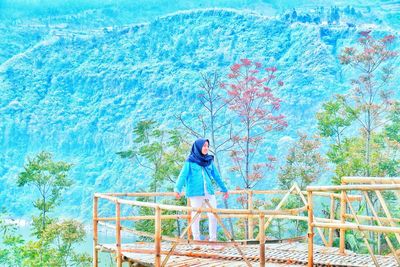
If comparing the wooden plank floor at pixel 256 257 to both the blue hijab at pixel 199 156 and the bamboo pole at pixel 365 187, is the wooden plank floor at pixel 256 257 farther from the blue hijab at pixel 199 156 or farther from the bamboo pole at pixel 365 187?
the bamboo pole at pixel 365 187

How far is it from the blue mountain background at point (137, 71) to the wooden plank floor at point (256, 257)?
19.7 m

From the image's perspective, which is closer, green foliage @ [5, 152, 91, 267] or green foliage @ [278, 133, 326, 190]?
green foliage @ [5, 152, 91, 267]

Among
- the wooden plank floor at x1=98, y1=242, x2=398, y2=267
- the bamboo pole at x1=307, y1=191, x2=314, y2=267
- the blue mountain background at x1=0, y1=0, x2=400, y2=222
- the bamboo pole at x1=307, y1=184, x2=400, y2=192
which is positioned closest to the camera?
the bamboo pole at x1=307, y1=184, x2=400, y2=192

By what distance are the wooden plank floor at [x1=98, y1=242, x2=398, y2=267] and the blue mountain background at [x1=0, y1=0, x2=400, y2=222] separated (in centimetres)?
1966

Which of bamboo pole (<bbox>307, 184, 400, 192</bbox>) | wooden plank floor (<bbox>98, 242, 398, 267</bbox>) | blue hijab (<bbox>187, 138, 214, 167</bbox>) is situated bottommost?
wooden plank floor (<bbox>98, 242, 398, 267</bbox>)

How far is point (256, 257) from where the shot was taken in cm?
545

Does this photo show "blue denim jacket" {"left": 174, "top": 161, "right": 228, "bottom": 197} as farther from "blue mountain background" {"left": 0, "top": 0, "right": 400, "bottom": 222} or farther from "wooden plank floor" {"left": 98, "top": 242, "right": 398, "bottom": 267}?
"blue mountain background" {"left": 0, "top": 0, "right": 400, "bottom": 222}

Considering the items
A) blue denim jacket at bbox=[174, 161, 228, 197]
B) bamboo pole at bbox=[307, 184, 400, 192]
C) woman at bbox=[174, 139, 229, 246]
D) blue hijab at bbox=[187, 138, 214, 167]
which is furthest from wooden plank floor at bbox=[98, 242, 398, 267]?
bamboo pole at bbox=[307, 184, 400, 192]

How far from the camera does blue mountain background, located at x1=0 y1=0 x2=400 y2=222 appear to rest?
2952 centimetres

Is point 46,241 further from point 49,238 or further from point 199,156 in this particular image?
point 199,156

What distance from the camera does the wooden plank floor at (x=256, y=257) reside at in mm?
5250

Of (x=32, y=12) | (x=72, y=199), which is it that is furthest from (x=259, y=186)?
(x=32, y=12)

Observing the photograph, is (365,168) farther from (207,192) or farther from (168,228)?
(207,192)

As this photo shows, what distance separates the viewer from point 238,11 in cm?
3569
